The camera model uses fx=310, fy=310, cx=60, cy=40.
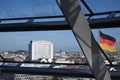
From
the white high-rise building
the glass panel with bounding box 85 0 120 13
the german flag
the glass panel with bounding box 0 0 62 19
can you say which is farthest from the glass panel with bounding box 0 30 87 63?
the glass panel with bounding box 85 0 120 13

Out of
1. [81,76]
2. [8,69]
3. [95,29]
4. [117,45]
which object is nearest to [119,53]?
[117,45]

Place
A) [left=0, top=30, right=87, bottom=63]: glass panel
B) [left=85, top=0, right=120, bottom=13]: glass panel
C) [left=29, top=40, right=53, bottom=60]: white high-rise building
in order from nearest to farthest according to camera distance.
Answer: [left=85, top=0, right=120, bottom=13]: glass panel < [left=0, top=30, right=87, bottom=63]: glass panel < [left=29, top=40, right=53, bottom=60]: white high-rise building

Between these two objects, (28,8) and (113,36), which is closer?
(113,36)

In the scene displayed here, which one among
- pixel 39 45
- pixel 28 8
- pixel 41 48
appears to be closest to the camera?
pixel 28 8

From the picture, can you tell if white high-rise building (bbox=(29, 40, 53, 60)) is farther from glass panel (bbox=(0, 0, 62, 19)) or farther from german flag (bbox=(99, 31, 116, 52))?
german flag (bbox=(99, 31, 116, 52))

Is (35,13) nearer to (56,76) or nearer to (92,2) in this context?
(92,2)

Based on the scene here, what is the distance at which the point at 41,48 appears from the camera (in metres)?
10.9

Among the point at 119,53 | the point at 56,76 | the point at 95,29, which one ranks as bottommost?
the point at 56,76

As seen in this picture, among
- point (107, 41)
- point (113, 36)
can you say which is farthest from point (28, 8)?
point (113, 36)

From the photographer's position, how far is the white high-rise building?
427 inches

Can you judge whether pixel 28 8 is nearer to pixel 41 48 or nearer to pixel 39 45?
pixel 39 45

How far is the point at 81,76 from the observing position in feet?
35.6

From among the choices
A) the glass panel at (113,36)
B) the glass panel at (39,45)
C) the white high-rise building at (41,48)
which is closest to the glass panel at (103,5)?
the glass panel at (113,36)

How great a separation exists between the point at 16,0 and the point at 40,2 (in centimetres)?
86
